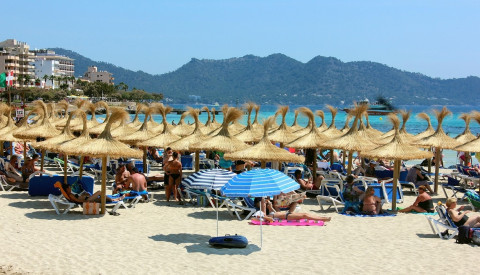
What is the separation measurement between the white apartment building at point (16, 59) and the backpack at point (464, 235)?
4628 inches

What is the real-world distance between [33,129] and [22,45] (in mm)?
145633

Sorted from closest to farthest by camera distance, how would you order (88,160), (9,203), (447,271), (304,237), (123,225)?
1. (447,271)
2. (304,237)
3. (123,225)
4. (9,203)
5. (88,160)

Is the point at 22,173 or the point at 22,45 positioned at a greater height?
the point at 22,45

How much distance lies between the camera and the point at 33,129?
49.3 ft

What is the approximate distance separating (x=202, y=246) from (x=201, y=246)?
0.01m

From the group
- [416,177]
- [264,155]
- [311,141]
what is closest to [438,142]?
[416,177]

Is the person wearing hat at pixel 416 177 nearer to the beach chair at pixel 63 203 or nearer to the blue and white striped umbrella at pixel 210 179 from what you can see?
the blue and white striped umbrella at pixel 210 179

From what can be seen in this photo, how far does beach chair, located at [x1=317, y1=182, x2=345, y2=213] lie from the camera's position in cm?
1133

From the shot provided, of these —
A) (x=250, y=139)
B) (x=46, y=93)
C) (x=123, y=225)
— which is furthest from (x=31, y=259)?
(x=46, y=93)

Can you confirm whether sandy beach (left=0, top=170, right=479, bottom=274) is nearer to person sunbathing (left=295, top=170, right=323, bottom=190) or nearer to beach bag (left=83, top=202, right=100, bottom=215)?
beach bag (left=83, top=202, right=100, bottom=215)

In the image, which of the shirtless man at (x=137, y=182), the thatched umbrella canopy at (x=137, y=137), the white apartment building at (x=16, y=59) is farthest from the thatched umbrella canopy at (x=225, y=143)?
the white apartment building at (x=16, y=59)

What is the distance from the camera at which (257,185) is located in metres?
8.10

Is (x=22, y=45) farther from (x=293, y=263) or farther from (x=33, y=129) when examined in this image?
(x=293, y=263)

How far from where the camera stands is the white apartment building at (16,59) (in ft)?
410
